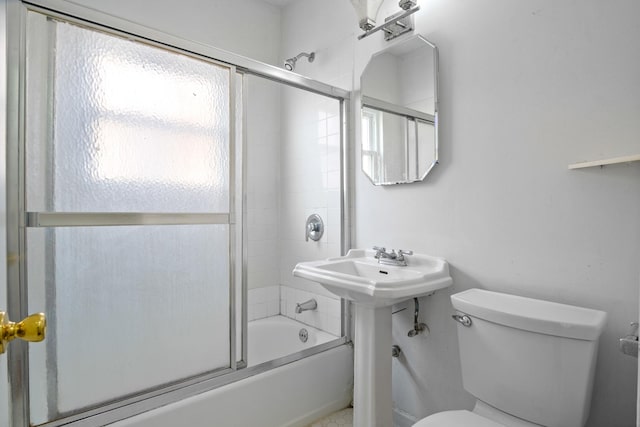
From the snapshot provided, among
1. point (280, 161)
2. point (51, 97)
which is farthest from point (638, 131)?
point (280, 161)

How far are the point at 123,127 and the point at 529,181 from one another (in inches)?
62.2

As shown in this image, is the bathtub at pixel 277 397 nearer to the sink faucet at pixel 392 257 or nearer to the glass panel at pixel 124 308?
the glass panel at pixel 124 308

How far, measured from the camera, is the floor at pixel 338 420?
6.13 ft

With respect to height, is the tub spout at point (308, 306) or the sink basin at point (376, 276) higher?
the sink basin at point (376, 276)

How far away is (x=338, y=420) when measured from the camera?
1909 millimetres

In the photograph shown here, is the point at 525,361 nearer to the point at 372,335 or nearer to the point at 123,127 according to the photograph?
the point at 372,335

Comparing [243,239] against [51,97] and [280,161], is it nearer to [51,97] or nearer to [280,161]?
[51,97]

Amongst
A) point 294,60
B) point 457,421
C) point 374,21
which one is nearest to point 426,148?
point 374,21

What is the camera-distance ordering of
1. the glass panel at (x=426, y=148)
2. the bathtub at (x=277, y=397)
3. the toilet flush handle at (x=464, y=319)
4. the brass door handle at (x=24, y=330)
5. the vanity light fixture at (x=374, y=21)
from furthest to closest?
the vanity light fixture at (x=374, y=21) < the glass panel at (x=426, y=148) < the bathtub at (x=277, y=397) < the toilet flush handle at (x=464, y=319) < the brass door handle at (x=24, y=330)

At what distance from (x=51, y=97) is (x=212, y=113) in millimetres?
570

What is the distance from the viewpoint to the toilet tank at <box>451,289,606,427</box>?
1.09m

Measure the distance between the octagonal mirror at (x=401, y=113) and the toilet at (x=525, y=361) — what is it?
738mm

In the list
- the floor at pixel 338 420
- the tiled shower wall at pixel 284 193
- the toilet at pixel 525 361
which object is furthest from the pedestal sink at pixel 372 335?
the tiled shower wall at pixel 284 193

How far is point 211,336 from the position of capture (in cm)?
155
